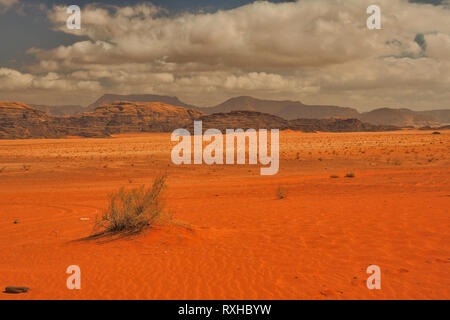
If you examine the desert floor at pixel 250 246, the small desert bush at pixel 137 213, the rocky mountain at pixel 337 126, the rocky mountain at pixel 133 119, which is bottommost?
the desert floor at pixel 250 246

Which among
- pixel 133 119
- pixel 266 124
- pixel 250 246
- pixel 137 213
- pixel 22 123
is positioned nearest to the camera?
pixel 250 246

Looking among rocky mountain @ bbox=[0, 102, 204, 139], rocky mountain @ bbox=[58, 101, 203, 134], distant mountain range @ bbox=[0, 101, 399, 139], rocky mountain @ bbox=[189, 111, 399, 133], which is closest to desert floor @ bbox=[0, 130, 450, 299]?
distant mountain range @ bbox=[0, 101, 399, 139]

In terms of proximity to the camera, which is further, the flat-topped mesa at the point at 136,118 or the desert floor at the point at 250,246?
the flat-topped mesa at the point at 136,118

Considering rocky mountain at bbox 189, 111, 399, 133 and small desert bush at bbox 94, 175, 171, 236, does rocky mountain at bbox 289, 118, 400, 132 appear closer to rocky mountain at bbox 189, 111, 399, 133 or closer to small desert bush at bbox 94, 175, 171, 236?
rocky mountain at bbox 189, 111, 399, 133

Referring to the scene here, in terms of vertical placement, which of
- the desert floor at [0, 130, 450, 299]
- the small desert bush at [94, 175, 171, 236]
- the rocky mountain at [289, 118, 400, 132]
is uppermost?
the rocky mountain at [289, 118, 400, 132]

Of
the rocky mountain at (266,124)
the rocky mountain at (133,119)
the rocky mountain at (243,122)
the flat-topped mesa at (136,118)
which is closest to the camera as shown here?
the rocky mountain at (266,124)

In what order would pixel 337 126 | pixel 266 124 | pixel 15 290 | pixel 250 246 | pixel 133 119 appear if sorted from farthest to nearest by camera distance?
pixel 133 119 → pixel 337 126 → pixel 266 124 → pixel 250 246 → pixel 15 290

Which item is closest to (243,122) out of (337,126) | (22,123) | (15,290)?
(337,126)

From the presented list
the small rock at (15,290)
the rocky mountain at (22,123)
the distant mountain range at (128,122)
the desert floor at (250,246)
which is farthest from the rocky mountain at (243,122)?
the small rock at (15,290)

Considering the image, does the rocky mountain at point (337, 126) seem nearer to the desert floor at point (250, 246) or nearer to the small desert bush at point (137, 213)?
the desert floor at point (250, 246)

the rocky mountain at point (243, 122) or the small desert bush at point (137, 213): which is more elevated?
the rocky mountain at point (243, 122)

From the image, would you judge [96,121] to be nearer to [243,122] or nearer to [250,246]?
[243,122]
